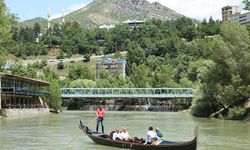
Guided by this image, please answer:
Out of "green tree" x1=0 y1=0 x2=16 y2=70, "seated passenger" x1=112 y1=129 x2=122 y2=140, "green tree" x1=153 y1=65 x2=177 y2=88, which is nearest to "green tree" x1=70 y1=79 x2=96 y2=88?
"green tree" x1=153 y1=65 x2=177 y2=88

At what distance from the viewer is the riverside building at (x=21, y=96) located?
70.2m

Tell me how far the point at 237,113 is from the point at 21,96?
131 feet

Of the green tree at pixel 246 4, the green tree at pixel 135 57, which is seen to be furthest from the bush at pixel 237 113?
the green tree at pixel 135 57

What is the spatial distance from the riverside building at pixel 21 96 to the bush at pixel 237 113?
2937cm

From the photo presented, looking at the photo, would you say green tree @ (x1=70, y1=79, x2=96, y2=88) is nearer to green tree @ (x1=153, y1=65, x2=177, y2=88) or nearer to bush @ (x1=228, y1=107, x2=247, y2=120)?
green tree @ (x1=153, y1=65, x2=177, y2=88)

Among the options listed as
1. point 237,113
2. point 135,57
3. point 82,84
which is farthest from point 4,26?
point 135,57

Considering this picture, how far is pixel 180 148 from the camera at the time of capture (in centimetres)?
2534

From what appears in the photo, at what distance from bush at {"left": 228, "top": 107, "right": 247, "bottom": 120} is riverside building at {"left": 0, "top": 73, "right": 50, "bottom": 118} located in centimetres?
2937

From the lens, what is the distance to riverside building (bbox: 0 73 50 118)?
70.2 m

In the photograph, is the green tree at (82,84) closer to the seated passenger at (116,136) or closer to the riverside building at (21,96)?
the riverside building at (21,96)

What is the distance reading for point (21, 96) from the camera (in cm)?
8350

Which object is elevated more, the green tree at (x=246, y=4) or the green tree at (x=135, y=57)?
the green tree at (x=135, y=57)

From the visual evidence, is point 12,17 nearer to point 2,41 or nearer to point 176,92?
point 2,41

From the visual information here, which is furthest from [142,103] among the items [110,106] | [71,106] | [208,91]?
[208,91]
